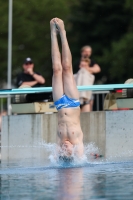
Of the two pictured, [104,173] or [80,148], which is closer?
[104,173]

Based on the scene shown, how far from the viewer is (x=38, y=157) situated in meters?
18.6

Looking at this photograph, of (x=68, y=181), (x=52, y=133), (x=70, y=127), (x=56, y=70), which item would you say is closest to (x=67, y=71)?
(x=56, y=70)

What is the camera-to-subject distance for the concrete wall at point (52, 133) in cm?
1770

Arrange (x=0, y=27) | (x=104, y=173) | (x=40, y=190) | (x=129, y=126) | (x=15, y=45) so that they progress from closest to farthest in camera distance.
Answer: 1. (x=40, y=190)
2. (x=104, y=173)
3. (x=129, y=126)
4. (x=0, y=27)
5. (x=15, y=45)

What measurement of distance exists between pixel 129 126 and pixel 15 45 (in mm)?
47023

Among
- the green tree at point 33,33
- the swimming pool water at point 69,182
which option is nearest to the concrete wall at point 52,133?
the swimming pool water at point 69,182

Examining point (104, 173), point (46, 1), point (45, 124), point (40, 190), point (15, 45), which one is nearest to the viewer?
point (40, 190)

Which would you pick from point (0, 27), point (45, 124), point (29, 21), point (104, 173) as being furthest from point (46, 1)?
point (104, 173)

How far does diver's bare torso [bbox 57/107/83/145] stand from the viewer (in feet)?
49.4

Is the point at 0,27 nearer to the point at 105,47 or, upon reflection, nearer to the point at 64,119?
the point at 105,47

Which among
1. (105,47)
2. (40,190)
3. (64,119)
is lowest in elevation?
(40,190)

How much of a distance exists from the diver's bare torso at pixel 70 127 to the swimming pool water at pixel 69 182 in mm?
455

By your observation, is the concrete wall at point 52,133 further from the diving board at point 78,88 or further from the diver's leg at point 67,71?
the diver's leg at point 67,71

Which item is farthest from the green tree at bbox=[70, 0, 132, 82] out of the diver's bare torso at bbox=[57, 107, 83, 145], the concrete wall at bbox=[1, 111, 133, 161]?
the diver's bare torso at bbox=[57, 107, 83, 145]
